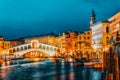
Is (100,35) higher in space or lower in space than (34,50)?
higher

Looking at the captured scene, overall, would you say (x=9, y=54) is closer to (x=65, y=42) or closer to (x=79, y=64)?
(x=65, y=42)

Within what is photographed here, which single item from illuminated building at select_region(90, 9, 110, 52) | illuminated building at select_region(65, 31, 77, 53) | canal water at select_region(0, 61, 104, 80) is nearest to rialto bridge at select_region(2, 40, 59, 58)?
illuminated building at select_region(65, 31, 77, 53)

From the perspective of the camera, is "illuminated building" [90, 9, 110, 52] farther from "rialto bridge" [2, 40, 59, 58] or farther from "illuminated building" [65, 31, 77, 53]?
"rialto bridge" [2, 40, 59, 58]

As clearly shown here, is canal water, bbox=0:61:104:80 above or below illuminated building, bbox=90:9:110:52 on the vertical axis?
below

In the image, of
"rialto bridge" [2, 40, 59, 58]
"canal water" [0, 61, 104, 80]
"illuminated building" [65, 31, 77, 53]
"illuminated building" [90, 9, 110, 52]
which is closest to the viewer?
"canal water" [0, 61, 104, 80]

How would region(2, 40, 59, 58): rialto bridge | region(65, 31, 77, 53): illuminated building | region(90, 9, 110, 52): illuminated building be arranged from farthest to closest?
region(2, 40, 59, 58): rialto bridge < region(65, 31, 77, 53): illuminated building < region(90, 9, 110, 52): illuminated building

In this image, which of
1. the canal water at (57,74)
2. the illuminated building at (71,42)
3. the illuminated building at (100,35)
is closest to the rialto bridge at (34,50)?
the illuminated building at (71,42)

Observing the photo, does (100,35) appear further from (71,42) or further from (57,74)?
(71,42)

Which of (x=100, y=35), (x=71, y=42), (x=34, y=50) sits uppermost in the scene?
(x=71, y=42)

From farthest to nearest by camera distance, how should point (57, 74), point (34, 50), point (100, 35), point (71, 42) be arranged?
point (34, 50), point (71, 42), point (100, 35), point (57, 74)

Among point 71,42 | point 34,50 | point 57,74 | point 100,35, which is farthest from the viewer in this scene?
point 34,50

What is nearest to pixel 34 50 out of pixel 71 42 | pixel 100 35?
pixel 71 42

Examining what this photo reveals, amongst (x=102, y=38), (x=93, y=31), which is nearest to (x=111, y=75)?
(x=102, y=38)

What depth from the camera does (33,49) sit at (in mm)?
95812
